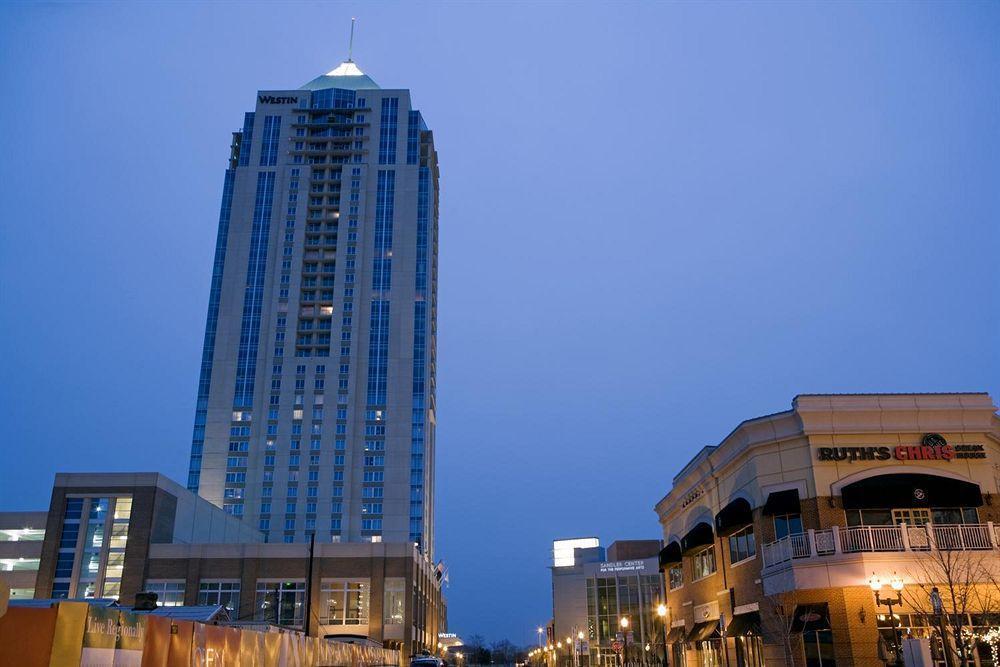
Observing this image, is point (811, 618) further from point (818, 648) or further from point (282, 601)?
point (282, 601)

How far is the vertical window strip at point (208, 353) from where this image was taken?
120000mm

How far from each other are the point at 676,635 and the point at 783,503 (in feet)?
63.4

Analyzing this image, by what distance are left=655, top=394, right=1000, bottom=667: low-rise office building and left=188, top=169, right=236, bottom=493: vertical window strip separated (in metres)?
99.8

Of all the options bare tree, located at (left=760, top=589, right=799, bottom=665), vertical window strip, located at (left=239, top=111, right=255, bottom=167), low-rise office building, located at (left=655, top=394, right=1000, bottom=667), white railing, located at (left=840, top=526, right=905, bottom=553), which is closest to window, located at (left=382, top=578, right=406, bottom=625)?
low-rise office building, located at (left=655, top=394, right=1000, bottom=667)

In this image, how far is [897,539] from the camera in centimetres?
2966

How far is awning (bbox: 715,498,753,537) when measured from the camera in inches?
1351

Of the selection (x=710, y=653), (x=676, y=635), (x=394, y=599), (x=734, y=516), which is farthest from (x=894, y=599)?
(x=394, y=599)

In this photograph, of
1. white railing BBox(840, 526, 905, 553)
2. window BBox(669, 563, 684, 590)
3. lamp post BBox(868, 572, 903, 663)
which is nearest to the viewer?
lamp post BBox(868, 572, 903, 663)

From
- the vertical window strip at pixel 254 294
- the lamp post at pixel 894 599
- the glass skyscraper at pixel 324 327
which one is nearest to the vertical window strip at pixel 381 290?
the glass skyscraper at pixel 324 327

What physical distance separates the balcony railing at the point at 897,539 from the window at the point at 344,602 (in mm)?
52875

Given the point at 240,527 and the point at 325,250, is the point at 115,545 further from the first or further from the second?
the point at 325,250

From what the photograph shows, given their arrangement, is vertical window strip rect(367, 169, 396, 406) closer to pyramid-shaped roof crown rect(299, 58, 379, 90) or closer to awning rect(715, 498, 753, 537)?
pyramid-shaped roof crown rect(299, 58, 379, 90)

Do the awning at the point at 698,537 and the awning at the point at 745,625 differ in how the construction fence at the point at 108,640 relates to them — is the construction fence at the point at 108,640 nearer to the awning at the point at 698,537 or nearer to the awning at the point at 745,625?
the awning at the point at 745,625

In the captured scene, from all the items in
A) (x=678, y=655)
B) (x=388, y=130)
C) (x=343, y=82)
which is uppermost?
(x=343, y=82)
